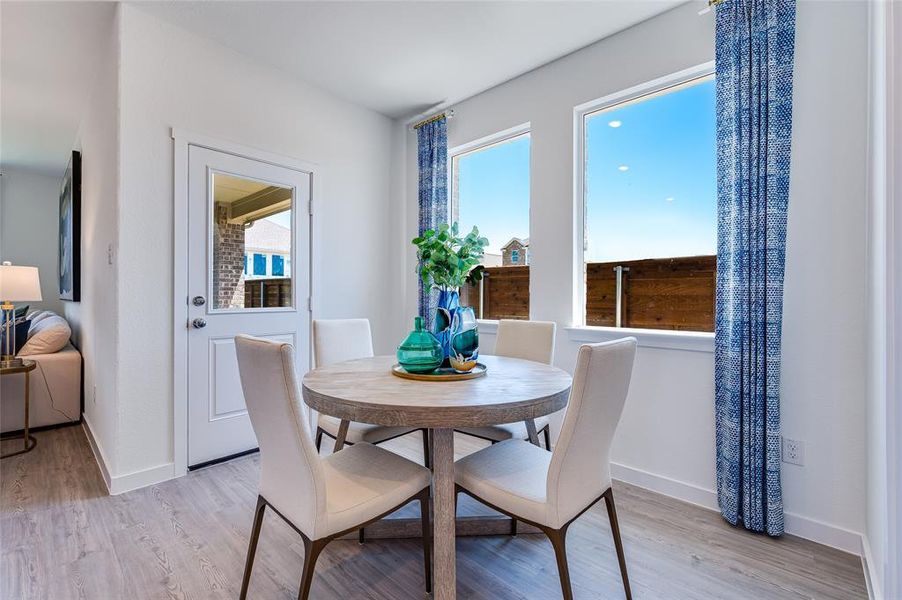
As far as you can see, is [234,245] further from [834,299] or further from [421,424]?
[834,299]

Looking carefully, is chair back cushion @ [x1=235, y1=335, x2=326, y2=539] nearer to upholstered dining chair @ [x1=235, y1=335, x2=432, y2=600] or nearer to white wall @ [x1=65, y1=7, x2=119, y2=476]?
upholstered dining chair @ [x1=235, y1=335, x2=432, y2=600]

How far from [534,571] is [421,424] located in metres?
0.92

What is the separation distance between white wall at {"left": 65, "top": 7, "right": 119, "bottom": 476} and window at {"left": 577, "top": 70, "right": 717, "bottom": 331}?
2.89m

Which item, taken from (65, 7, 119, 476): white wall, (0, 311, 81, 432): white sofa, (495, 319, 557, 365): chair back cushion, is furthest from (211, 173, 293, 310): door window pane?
(0, 311, 81, 432): white sofa

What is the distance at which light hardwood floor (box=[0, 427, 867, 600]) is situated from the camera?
4.92 feet

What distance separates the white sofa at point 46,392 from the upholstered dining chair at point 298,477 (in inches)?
126

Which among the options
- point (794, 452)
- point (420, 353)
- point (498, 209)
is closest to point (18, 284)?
point (420, 353)

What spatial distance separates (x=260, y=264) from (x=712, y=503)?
3.13 meters

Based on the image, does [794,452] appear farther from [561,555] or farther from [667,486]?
[561,555]

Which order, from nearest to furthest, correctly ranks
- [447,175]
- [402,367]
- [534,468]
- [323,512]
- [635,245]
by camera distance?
1. [323,512]
2. [534,468]
3. [402,367]
4. [635,245]
5. [447,175]

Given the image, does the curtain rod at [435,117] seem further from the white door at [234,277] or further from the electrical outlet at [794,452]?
the electrical outlet at [794,452]

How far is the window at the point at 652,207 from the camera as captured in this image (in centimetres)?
227

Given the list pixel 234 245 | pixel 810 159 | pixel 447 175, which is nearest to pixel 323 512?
pixel 234 245

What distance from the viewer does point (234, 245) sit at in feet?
9.18
